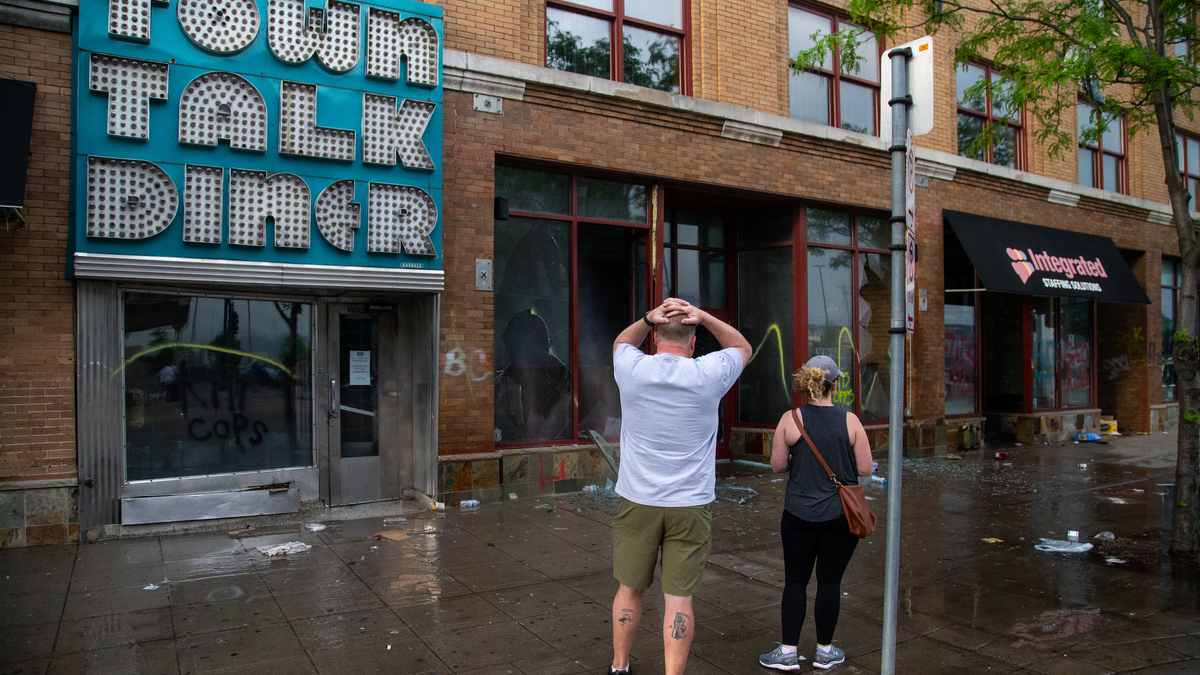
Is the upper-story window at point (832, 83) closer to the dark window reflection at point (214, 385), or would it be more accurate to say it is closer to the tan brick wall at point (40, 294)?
the dark window reflection at point (214, 385)

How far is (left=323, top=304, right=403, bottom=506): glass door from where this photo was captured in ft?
27.6

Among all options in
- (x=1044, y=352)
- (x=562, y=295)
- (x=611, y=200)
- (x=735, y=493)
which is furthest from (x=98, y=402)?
(x=1044, y=352)

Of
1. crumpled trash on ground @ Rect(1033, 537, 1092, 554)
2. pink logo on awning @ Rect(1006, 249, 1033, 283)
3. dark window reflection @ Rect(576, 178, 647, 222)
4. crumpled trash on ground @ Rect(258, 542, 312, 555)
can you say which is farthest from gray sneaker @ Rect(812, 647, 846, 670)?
pink logo on awning @ Rect(1006, 249, 1033, 283)

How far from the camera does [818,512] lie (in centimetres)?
425

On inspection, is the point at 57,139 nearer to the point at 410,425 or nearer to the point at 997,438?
the point at 410,425

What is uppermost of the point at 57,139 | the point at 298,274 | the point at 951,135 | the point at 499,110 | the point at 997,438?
the point at 951,135

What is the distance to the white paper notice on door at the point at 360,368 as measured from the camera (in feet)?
28.1

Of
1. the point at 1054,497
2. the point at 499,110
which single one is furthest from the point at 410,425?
the point at 1054,497

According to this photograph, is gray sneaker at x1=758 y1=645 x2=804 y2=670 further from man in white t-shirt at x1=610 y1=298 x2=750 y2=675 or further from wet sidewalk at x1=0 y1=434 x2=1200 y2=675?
man in white t-shirt at x1=610 y1=298 x2=750 y2=675

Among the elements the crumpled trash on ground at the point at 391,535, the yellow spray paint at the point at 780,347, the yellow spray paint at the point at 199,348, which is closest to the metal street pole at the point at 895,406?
the crumpled trash on ground at the point at 391,535

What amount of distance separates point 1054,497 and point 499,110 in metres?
8.20

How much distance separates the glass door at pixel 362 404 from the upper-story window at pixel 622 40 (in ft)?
13.3

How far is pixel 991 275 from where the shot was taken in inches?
511

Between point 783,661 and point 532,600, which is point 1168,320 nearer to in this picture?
point 783,661
